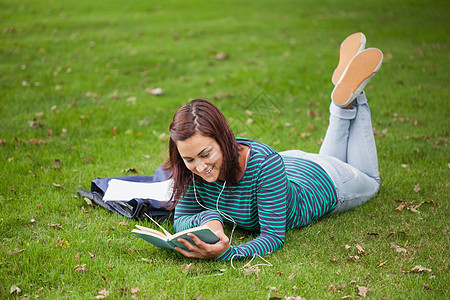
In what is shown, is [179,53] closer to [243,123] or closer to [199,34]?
[199,34]

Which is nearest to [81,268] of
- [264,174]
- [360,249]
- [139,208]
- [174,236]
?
[174,236]

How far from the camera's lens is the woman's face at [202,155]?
350 cm

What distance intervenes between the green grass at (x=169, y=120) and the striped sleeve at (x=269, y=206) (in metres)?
0.16

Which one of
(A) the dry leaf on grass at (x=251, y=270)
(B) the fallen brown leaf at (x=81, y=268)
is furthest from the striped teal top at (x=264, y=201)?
(B) the fallen brown leaf at (x=81, y=268)

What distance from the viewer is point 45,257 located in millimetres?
3904

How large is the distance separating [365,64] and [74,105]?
18.5 ft

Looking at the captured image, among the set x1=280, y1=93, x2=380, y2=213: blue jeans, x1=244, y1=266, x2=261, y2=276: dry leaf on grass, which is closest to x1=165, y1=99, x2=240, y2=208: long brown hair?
x1=244, y1=266, x2=261, y2=276: dry leaf on grass

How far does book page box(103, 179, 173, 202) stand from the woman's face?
1162 mm

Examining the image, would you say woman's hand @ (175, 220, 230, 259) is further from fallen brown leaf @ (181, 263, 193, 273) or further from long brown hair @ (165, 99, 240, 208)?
long brown hair @ (165, 99, 240, 208)

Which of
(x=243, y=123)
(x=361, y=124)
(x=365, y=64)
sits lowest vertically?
(x=243, y=123)

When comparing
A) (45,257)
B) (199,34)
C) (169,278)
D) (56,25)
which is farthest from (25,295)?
(56,25)

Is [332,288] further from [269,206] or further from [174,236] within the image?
[174,236]

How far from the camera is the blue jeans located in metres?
4.89

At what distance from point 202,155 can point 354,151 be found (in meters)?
2.27
